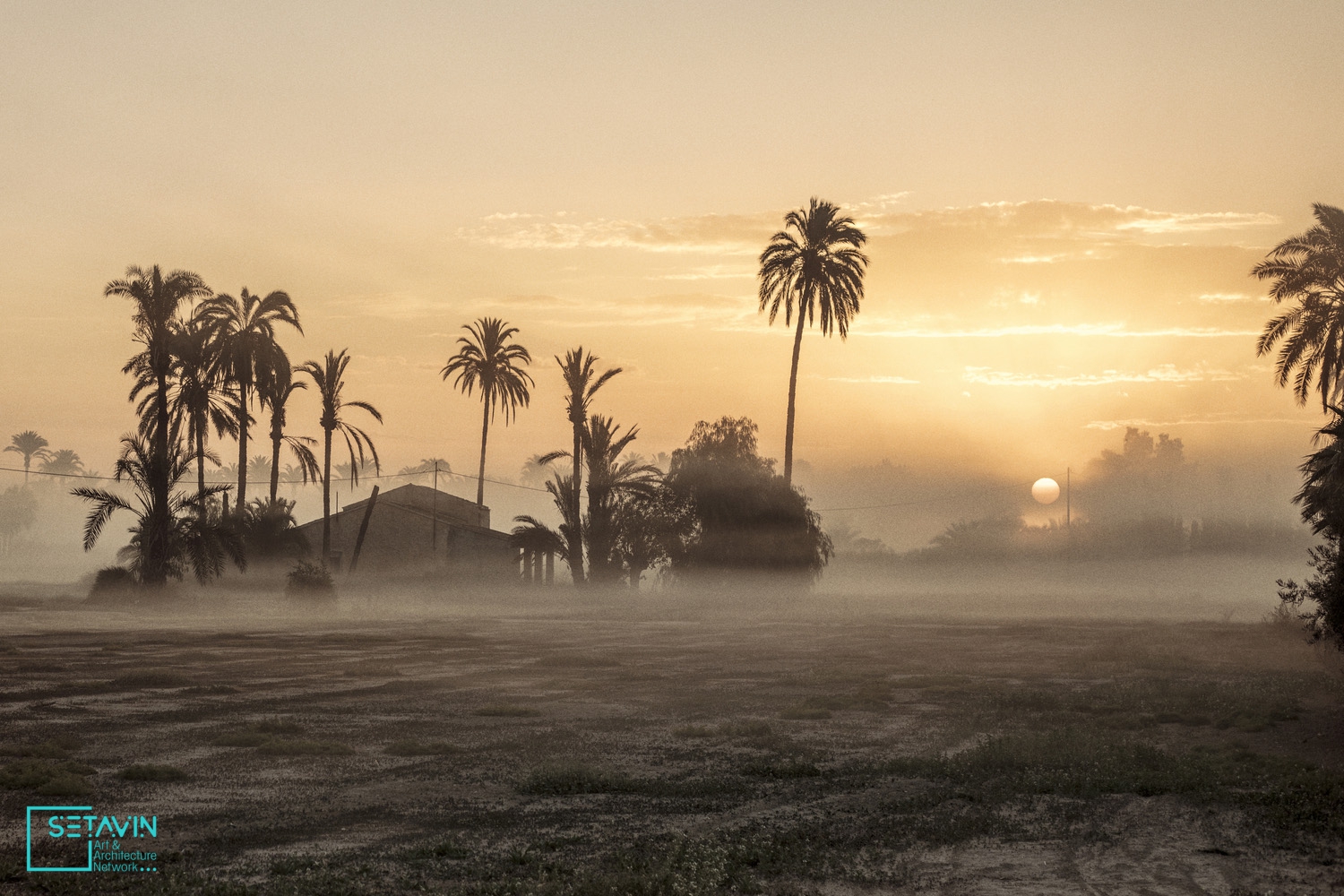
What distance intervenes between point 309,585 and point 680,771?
3651 centimetres

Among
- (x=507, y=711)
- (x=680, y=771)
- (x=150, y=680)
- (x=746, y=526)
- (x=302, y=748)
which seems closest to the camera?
(x=680, y=771)

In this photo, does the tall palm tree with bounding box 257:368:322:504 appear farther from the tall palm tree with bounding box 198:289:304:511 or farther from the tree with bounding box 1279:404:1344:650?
the tree with bounding box 1279:404:1344:650

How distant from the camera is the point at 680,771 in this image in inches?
527

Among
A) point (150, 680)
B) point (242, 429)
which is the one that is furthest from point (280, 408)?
point (150, 680)

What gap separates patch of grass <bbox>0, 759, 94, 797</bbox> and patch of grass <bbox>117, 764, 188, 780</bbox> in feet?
1.36

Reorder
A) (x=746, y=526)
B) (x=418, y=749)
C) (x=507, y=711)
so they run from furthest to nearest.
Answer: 1. (x=746, y=526)
2. (x=507, y=711)
3. (x=418, y=749)

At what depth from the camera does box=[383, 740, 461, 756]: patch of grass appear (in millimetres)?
14266

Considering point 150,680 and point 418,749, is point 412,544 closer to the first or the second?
point 150,680

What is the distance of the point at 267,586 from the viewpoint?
2076 inches

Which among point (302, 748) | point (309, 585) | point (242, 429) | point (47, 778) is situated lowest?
point (302, 748)

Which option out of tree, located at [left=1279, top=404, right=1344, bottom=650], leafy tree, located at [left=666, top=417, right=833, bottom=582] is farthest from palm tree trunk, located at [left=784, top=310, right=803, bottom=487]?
tree, located at [left=1279, top=404, right=1344, bottom=650]

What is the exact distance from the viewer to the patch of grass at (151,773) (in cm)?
1233

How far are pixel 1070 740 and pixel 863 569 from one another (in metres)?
88.7

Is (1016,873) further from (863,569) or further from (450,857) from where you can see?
(863,569)
